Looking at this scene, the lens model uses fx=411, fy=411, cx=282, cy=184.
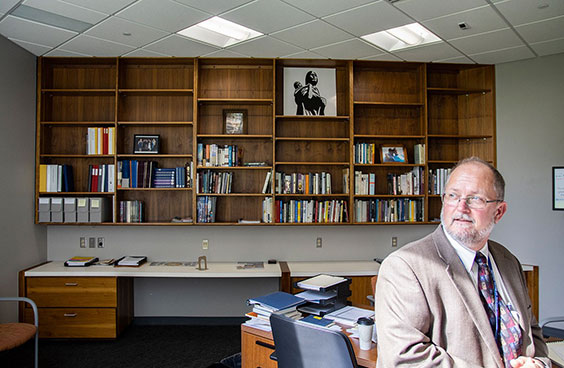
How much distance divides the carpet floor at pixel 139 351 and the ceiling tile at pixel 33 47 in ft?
9.72

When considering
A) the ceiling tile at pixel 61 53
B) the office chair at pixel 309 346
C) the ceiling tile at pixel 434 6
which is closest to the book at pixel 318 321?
the office chair at pixel 309 346

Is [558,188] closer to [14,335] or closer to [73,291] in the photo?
[73,291]

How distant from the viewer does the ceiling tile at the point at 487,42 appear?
383 centimetres

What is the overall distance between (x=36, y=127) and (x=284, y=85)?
2.79 metres

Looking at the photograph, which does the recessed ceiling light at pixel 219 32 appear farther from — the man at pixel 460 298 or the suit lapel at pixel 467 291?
the suit lapel at pixel 467 291

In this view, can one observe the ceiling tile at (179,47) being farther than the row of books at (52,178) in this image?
No

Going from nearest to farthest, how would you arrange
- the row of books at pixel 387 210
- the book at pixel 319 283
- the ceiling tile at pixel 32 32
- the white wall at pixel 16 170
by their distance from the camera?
the book at pixel 319 283, the ceiling tile at pixel 32 32, the white wall at pixel 16 170, the row of books at pixel 387 210

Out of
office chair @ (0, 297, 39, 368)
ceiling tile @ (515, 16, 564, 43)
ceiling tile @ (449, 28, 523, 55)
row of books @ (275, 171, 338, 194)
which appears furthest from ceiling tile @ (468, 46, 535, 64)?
office chair @ (0, 297, 39, 368)

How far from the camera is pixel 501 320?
1514 mm

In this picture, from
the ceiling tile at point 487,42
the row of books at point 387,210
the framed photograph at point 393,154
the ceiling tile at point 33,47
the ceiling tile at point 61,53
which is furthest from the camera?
the framed photograph at point 393,154

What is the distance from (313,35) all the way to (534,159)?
2855mm

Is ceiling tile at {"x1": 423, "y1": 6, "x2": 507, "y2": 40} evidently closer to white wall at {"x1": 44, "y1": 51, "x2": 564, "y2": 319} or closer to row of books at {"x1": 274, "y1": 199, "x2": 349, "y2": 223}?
white wall at {"x1": 44, "y1": 51, "x2": 564, "y2": 319}

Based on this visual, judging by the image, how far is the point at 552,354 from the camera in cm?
190

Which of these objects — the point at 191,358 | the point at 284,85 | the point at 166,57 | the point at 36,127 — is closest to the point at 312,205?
the point at 284,85
